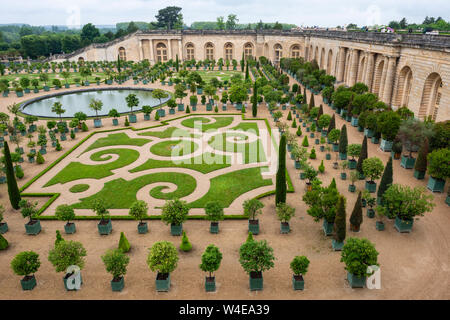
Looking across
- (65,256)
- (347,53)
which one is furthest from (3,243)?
(347,53)

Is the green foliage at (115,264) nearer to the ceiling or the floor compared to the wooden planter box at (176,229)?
nearer to the ceiling

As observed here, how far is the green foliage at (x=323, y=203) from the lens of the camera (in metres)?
22.6

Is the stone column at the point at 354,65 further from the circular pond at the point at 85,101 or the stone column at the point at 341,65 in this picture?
the circular pond at the point at 85,101

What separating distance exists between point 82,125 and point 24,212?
2274cm

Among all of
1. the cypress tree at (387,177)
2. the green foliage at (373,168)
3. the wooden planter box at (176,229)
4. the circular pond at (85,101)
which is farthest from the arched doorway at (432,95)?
the circular pond at (85,101)

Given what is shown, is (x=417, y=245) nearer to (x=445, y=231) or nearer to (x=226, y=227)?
(x=445, y=231)

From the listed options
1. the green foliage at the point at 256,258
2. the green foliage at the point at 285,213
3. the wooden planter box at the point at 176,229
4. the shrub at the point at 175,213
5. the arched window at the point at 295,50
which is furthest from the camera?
the arched window at the point at 295,50

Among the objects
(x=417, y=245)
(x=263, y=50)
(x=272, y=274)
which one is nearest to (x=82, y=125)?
(x=272, y=274)

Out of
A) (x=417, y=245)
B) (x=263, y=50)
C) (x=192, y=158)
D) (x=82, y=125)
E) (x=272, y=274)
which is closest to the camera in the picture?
(x=272, y=274)

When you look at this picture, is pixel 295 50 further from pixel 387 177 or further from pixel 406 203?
pixel 406 203

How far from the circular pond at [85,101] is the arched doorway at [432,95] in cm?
3786

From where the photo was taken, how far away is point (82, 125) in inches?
1754

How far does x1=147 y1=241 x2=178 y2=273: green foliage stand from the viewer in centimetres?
1825

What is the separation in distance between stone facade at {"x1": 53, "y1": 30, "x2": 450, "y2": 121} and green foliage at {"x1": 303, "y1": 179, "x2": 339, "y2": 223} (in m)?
20.5
